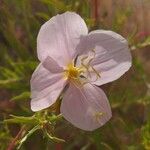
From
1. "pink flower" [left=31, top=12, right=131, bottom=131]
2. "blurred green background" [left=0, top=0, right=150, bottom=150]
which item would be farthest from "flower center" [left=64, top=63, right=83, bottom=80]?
"blurred green background" [left=0, top=0, right=150, bottom=150]

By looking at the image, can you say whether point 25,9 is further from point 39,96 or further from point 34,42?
point 39,96

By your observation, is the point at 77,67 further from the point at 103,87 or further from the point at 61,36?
the point at 103,87

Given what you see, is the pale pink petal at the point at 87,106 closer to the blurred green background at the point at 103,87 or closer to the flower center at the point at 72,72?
the flower center at the point at 72,72

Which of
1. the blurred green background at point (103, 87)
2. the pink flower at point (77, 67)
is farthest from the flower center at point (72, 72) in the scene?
the blurred green background at point (103, 87)

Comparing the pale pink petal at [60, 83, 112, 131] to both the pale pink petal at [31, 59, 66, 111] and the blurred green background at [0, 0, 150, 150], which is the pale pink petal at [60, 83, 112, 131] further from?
the blurred green background at [0, 0, 150, 150]

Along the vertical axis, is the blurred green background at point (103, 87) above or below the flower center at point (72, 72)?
below

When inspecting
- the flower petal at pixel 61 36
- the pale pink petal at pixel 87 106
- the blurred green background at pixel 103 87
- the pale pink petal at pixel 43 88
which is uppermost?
the flower petal at pixel 61 36

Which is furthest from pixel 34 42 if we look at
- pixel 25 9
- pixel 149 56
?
pixel 149 56
